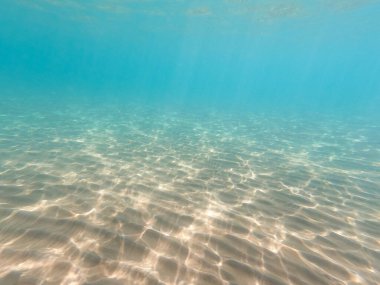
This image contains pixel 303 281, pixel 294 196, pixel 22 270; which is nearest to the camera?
pixel 22 270

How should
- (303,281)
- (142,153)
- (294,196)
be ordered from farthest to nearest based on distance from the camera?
(142,153), (294,196), (303,281)

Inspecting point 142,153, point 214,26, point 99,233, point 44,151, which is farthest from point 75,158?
point 214,26

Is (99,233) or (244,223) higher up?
(244,223)

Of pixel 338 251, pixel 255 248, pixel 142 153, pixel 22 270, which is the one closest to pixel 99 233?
pixel 22 270

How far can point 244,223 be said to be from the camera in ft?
17.6

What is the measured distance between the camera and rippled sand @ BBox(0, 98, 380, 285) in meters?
3.84

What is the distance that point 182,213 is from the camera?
564 centimetres

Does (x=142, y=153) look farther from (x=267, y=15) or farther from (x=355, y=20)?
(x=355, y=20)

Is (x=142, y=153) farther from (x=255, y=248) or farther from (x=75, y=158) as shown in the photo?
(x=255, y=248)

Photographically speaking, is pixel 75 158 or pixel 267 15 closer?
pixel 75 158

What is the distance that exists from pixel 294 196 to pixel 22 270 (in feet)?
20.8

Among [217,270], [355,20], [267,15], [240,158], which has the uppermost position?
[355,20]

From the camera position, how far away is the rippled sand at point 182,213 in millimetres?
3836

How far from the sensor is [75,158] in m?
9.08
